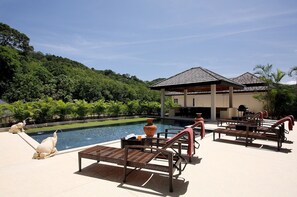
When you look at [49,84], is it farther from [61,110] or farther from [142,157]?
[142,157]

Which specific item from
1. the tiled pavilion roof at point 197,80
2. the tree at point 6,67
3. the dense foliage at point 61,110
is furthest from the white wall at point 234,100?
the tree at point 6,67

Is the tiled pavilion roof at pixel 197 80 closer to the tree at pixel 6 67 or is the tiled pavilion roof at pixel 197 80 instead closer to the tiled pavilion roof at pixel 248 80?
the tiled pavilion roof at pixel 248 80

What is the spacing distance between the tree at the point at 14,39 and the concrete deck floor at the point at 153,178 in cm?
4063

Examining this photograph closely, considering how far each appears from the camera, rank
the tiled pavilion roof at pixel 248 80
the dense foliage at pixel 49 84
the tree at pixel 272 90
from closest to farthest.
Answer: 1. the tree at pixel 272 90
2. the tiled pavilion roof at pixel 248 80
3. the dense foliage at pixel 49 84

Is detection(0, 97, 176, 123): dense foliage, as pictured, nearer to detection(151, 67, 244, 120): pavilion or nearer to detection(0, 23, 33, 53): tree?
detection(151, 67, 244, 120): pavilion

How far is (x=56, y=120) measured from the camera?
13.5 meters

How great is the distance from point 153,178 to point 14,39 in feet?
152

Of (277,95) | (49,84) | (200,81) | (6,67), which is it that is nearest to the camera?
(200,81)

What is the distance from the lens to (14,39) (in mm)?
37031

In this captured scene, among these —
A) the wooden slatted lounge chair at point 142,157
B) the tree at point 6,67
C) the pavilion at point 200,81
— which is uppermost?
the tree at point 6,67

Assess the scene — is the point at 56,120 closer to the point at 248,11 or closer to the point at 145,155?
the point at 145,155

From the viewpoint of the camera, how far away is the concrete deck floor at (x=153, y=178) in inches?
116

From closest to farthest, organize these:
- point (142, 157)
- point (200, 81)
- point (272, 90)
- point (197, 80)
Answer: point (142, 157), point (200, 81), point (197, 80), point (272, 90)

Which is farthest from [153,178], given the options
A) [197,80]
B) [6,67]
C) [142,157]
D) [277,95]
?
[6,67]
